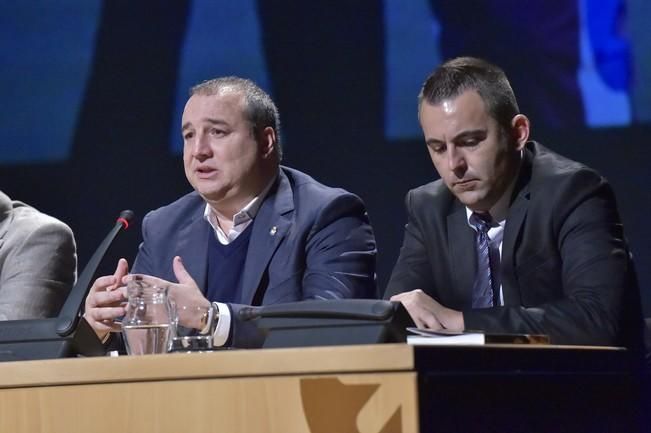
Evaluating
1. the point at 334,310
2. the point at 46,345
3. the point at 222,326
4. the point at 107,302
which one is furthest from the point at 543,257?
the point at 46,345

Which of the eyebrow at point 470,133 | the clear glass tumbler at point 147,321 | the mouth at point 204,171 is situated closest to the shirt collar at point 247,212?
the mouth at point 204,171

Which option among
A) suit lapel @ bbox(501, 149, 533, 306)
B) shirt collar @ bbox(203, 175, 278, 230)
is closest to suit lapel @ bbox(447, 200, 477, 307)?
suit lapel @ bbox(501, 149, 533, 306)

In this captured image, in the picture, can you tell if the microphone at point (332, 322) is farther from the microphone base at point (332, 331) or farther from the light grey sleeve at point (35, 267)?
the light grey sleeve at point (35, 267)

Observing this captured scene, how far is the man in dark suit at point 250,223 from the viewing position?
3008 millimetres

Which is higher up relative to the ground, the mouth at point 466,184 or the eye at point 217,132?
the eye at point 217,132

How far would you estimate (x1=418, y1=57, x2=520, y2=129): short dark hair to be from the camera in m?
2.79

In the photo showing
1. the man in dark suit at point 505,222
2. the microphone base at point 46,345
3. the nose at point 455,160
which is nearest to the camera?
the microphone base at point 46,345

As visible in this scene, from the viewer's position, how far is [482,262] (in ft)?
9.41

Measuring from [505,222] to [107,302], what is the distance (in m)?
0.99

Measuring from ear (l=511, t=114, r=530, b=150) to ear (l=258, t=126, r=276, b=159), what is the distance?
0.73m

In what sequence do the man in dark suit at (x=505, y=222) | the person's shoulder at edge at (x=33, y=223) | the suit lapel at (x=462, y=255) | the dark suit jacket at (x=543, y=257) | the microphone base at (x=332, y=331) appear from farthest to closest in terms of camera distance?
the person's shoulder at edge at (x=33, y=223)
the suit lapel at (x=462, y=255)
the man in dark suit at (x=505, y=222)
the dark suit jacket at (x=543, y=257)
the microphone base at (x=332, y=331)

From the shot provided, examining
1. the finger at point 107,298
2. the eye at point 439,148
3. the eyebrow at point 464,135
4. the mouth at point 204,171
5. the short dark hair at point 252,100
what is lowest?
the finger at point 107,298

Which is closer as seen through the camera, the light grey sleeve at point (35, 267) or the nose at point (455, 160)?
the nose at point (455, 160)

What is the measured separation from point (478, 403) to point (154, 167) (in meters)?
2.55
